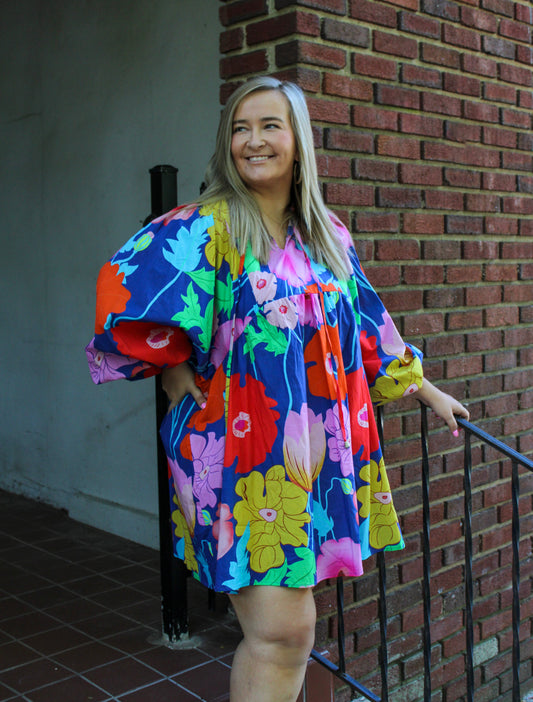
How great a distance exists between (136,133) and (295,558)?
259 cm

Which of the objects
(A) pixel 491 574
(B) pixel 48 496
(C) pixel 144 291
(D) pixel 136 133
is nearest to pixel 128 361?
(C) pixel 144 291

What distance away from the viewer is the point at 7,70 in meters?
4.87

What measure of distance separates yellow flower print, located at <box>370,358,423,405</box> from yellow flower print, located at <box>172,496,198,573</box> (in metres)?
0.67

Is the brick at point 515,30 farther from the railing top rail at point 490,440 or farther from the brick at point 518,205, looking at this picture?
the railing top rail at point 490,440

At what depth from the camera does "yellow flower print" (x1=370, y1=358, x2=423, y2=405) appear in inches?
96.9

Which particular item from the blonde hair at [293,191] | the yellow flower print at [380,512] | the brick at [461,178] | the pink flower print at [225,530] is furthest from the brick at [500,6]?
the pink flower print at [225,530]

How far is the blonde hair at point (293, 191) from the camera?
→ 7.03 ft

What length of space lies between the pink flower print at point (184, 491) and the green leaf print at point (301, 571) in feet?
0.97

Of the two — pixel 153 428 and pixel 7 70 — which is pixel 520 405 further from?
pixel 7 70

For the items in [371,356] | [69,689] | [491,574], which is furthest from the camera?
[491,574]

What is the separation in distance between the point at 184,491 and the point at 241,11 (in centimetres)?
183

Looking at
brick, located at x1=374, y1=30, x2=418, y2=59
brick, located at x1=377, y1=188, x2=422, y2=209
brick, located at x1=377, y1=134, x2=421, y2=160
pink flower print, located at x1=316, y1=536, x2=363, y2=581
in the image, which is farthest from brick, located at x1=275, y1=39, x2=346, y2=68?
pink flower print, located at x1=316, y1=536, x2=363, y2=581

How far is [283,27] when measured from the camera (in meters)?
2.90

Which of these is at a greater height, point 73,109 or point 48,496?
point 73,109
